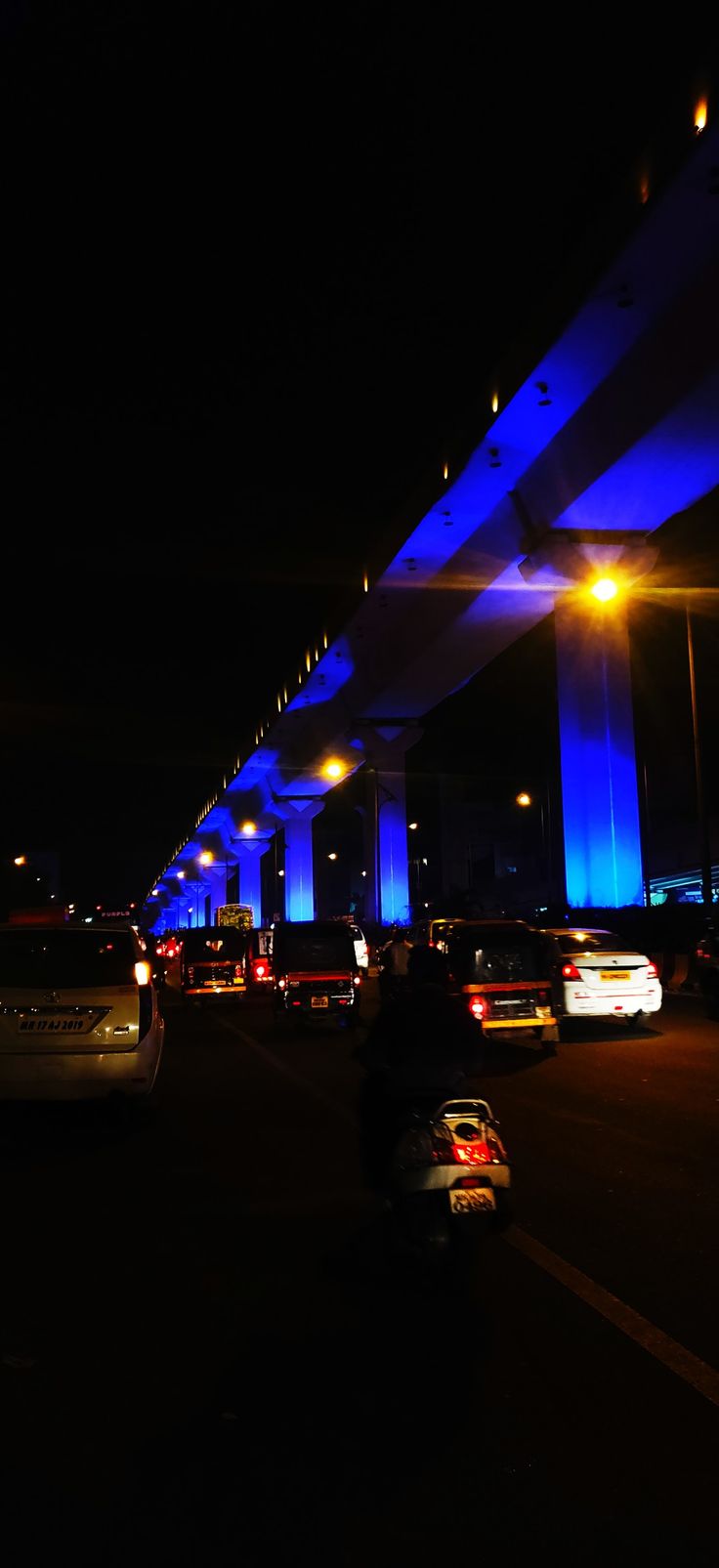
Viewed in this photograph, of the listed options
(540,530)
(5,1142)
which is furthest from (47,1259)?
(540,530)

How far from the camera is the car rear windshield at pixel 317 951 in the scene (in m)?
23.1

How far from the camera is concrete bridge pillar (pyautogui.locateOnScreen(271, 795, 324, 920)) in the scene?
230 ft

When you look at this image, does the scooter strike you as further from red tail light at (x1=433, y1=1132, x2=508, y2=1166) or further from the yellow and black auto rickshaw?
the yellow and black auto rickshaw

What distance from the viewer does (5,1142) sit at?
35.3 feet

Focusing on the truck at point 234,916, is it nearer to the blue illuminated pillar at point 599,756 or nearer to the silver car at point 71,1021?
the blue illuminated pillar at point 599,756

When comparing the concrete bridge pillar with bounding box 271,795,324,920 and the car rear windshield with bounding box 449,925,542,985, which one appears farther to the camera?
the concrete bridge pillar with bounding box 271,795,324,920

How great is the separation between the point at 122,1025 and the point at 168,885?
146 m

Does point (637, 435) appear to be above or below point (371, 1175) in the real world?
above

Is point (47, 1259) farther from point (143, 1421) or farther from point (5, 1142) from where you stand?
point (5, 1142)

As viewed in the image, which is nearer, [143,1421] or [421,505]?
[143,1421]

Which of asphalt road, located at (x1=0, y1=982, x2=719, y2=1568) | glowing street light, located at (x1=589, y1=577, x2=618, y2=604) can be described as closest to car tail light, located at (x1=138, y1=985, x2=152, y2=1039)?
asphalt road, located at (x1=0, y1=982, x2=719, y2=1568)

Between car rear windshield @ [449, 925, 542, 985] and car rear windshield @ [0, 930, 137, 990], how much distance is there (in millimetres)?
6156

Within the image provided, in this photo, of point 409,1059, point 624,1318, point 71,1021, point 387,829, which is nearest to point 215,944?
point 71,1021

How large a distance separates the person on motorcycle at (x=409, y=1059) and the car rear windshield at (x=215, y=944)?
919 inches
